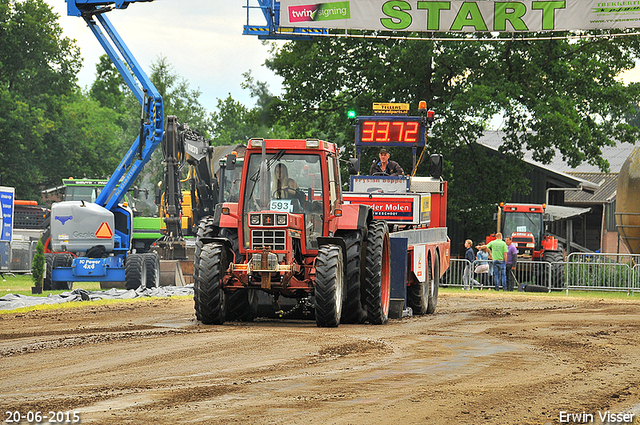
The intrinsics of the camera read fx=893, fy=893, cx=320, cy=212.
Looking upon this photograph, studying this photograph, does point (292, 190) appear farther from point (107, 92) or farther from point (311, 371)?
point (107, 92)

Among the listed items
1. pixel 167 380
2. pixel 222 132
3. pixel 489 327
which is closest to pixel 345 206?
pixel 489 327

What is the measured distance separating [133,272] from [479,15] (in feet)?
35.2

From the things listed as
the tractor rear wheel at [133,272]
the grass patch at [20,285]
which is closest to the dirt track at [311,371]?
the tractor rear wheel at [133,272]

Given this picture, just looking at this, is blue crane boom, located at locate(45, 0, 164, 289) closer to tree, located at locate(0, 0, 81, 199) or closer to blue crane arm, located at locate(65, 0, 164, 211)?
blue crane arm, located at locate(65, 0, 164, 211)

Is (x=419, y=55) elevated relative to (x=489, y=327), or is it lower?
elevated

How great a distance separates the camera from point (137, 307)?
16969mm

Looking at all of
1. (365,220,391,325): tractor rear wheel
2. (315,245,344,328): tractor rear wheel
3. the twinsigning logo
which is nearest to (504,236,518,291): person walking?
the twinsigning logo

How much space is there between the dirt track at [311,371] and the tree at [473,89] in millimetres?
20954

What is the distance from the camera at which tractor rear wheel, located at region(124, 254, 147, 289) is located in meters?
22.0

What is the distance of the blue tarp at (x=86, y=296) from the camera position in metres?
16.6

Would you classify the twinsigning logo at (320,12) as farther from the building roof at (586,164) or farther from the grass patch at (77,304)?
the building roof at (586,164)

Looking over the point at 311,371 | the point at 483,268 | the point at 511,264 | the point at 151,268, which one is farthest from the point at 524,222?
the point at 311,371

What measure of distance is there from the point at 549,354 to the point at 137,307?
29.8 feet

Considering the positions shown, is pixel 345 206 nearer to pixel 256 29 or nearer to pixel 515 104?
pixel 256 29
